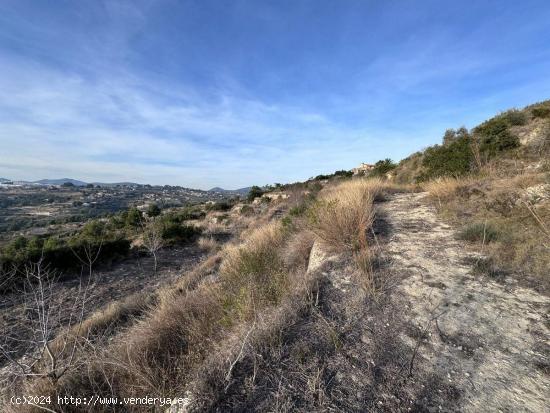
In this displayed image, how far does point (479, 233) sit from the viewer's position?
4129 mm

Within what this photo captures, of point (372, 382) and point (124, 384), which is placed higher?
point (372, 382)

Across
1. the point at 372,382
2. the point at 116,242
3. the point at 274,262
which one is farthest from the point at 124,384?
the point at 116,242

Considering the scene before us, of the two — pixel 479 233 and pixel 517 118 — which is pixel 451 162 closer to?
pixel 517 118

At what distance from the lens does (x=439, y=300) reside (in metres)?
2.89

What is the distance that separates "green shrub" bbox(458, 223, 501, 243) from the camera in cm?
397

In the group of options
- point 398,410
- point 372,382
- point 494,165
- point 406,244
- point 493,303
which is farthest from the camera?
point 494,165

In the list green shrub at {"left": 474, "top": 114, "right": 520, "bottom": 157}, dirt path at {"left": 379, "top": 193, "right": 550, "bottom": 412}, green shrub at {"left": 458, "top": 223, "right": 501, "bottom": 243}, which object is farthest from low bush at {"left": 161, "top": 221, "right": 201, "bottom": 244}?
green shrub at {"left": 474, "top": 114, "right": 520, "bottom": 157}

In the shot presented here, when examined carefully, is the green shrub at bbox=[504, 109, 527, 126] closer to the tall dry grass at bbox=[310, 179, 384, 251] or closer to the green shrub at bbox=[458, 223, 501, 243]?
the green shrub at bbox=[458, 223, 501, 243]

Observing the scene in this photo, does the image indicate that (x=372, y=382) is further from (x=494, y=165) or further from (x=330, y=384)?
(x=494, y=165)

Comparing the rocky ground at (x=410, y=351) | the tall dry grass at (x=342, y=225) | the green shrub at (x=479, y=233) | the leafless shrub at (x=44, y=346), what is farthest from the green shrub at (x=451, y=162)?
the leafless shrub at (x=44, y=346)

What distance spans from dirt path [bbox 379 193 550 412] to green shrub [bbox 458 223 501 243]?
0.79 feet

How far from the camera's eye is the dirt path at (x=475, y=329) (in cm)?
182

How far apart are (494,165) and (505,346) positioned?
7596 mm

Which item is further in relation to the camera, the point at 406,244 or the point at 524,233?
the point at 406,244
